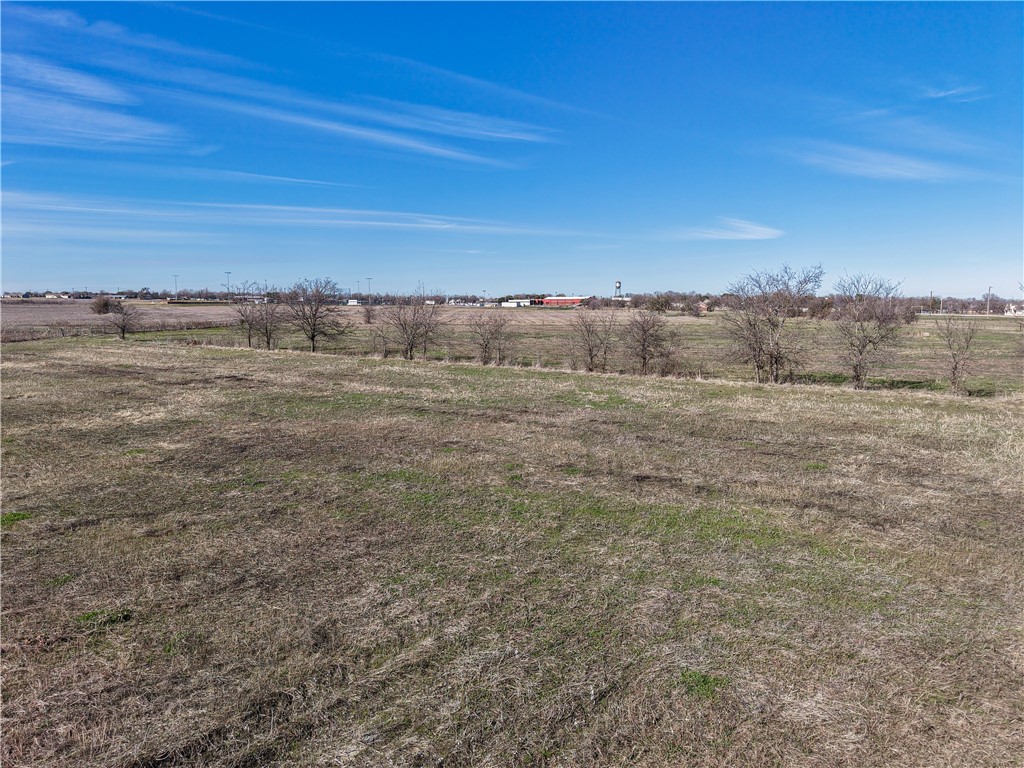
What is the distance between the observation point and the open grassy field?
3.90 m

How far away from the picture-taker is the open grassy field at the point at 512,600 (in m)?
3.90

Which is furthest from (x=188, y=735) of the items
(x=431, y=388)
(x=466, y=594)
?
(x=431, y=388)

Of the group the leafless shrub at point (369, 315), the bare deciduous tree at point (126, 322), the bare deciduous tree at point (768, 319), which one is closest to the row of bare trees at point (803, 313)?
the bare deciduous tree at point (768, 319)

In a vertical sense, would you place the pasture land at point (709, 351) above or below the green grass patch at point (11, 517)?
above

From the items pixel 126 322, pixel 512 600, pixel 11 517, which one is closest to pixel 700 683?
pixel 512 600

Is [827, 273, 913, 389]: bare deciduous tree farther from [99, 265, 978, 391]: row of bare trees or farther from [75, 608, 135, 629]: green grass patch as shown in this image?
[75, 608, 135, 629]: green grass patch

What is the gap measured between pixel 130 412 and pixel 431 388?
9.02m

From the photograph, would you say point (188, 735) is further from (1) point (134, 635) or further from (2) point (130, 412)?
(2) point (130, 412)

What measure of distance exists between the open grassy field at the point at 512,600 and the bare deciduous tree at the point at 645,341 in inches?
495

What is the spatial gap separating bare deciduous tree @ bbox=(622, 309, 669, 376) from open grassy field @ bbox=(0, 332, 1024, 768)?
495 inches

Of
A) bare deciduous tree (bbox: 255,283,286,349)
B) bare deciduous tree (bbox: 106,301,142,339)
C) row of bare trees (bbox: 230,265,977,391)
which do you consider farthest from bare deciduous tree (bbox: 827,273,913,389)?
bare deciduous tree (bbox: 106,301,142,339)

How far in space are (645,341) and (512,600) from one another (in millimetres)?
20492

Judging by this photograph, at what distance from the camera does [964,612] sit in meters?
5.44

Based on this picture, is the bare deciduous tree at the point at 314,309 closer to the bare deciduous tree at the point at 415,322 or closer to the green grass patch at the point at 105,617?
the bare deciduous tree at the point at 415,322
